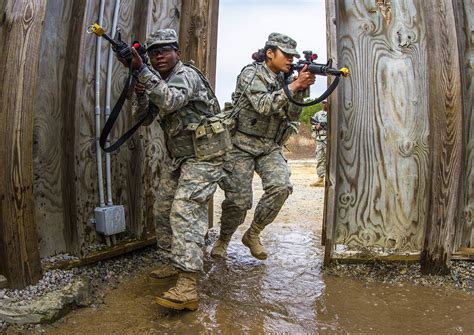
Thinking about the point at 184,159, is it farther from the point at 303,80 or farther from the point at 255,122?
the point at 303,80

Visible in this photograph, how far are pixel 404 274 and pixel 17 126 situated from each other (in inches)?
132

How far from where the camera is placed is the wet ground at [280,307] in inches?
133

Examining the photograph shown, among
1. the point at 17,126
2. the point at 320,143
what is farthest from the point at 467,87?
the point at 320,143

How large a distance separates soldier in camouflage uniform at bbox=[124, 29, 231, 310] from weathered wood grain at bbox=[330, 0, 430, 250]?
132 centimetres

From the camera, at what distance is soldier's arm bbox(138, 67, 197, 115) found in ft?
11.5

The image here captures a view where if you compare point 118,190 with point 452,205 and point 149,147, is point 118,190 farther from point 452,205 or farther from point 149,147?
point 452,205

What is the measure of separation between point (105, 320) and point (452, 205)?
2936 millimetres

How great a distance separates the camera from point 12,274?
3.52 meters

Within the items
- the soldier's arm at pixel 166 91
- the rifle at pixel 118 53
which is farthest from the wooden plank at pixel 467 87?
the rifle at pixel 118 53

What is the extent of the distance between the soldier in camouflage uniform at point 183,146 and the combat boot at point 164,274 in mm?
535

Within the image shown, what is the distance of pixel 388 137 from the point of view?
451 centimetres

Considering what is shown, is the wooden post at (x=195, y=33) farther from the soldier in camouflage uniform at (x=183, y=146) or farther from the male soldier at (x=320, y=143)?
the male soldier at (x=320, y=143)

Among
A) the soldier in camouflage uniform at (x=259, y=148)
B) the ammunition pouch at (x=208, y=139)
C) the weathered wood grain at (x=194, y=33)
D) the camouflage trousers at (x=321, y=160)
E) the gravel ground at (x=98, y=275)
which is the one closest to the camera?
the gravel ground at (x=98, y=275)

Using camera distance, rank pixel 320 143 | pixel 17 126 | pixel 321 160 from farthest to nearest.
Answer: pixel 320 143 < pixel 321 160 < pixel 17 126
